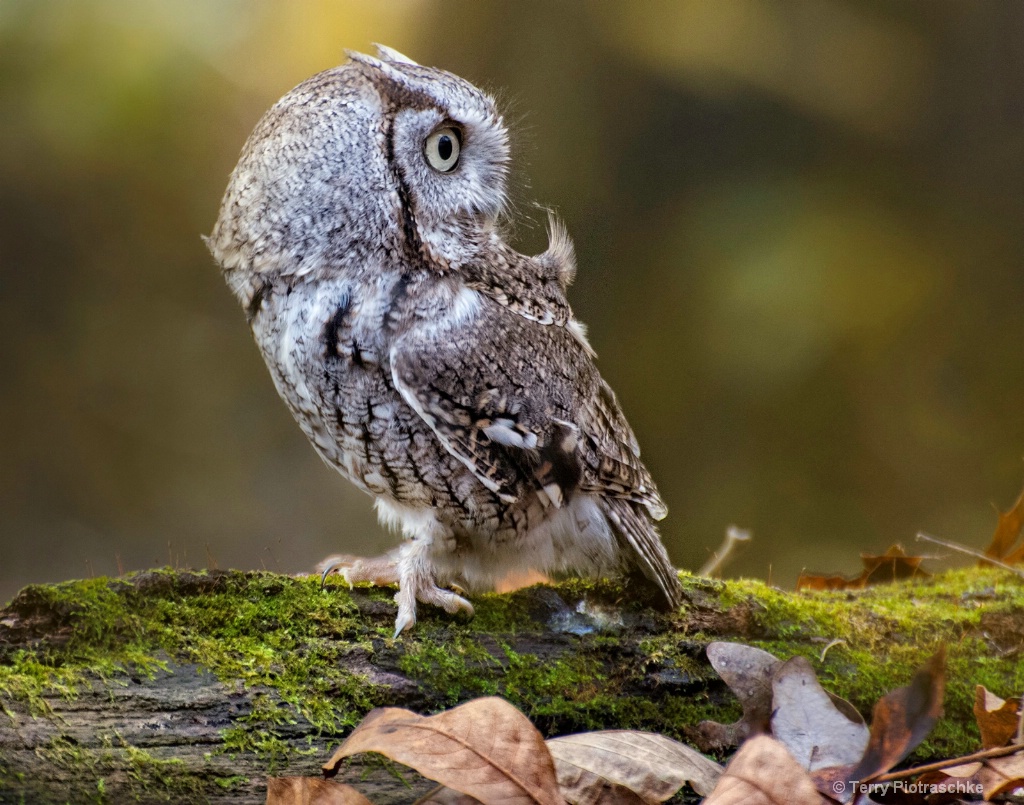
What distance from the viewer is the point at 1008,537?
182 cm

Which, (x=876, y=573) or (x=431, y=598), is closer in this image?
(x=431, y=598)

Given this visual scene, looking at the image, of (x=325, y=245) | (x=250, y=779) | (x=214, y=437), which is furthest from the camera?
(x=214, y=437)

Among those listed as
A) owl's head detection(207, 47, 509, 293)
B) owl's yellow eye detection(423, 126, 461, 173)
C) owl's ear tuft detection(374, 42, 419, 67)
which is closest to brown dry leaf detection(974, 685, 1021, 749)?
owl's head detection(207, 47, 509, 293)

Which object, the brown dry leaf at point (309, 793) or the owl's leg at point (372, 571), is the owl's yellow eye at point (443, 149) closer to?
the owl's leg at point (372, 571)

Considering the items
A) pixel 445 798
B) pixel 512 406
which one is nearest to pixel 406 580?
pixel 512 406

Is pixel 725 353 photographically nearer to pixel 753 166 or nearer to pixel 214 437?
pixel 753 166

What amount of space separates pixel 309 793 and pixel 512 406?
65cm

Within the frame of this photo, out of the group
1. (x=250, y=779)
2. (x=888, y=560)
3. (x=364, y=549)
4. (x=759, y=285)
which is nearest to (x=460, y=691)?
(x=250, y=779)

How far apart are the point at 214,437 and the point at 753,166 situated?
178 centimetres

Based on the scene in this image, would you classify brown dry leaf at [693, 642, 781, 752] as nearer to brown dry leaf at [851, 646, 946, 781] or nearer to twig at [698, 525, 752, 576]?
brown dry leaf at [851, 646, 946, 781]

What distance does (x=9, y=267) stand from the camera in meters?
2.46

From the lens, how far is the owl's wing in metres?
1.30

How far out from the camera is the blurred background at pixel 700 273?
2.45 metres

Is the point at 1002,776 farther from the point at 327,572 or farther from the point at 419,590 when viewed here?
the point at 327,572
